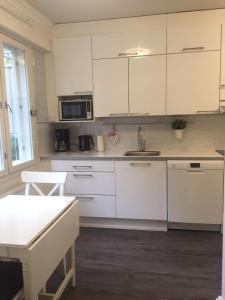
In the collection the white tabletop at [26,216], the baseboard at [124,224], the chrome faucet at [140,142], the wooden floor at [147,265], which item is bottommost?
the wooden floor at [147,265]

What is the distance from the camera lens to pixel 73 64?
131 inches

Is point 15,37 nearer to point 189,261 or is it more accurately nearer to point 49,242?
point 49,242

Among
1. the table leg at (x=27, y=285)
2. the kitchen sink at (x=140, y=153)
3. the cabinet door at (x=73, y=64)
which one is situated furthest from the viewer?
the kitchen sink at (x=140, y=153)

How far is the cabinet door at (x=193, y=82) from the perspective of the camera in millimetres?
3029

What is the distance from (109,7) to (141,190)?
6.69ft

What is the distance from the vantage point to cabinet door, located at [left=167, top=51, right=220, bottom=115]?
303 centimetres

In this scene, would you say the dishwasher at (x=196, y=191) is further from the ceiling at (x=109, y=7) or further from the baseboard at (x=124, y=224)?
the ceiling at (x=109, y=7)

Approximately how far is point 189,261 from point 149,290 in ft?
1.92

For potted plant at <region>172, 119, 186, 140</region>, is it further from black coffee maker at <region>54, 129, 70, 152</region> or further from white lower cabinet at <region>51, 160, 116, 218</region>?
black coffee maker at <region>54, 129, 70, 152</region>

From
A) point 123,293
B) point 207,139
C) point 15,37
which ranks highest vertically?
point 15,37

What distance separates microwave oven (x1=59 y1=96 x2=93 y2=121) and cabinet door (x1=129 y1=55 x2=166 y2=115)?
1.75ft

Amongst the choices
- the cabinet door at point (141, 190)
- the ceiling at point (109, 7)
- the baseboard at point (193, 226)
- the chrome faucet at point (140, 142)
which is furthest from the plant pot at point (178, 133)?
the ceiling at point (109, 7)

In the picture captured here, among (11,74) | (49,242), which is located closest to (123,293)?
(49,242)

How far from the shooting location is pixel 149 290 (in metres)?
2.11
